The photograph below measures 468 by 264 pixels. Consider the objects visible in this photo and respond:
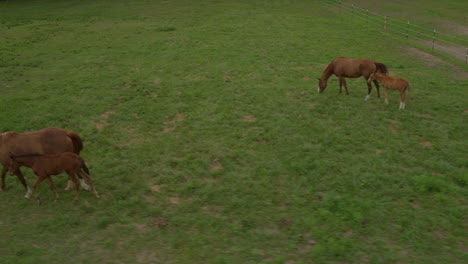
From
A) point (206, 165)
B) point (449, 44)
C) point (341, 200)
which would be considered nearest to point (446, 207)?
point (341, 200)

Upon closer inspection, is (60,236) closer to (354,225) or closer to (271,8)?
(354,225)

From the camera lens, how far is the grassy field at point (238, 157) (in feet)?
21.9

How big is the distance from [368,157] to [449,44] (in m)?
17.6

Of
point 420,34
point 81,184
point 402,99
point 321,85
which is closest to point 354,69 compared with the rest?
point 321,85

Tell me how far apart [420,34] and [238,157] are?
20.6 metres

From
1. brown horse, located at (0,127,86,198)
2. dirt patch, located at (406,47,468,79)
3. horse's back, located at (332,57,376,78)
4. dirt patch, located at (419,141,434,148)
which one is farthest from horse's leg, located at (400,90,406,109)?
brown horse, located at (0,127,86,198)

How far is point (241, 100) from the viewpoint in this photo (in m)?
13.4

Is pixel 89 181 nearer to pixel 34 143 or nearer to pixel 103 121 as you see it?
pixel 34 143

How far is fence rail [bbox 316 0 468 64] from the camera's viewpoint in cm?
2139

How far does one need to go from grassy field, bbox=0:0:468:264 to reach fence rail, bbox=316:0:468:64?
2.39m

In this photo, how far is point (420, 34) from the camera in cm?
2445

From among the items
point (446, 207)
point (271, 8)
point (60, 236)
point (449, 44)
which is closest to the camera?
point (60, 236)

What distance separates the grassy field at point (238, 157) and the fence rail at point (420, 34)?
2386 millimetres

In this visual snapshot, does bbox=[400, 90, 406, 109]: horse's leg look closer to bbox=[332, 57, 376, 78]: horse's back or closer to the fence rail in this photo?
bbox=[332, 57, 376, 78]: horse's back
